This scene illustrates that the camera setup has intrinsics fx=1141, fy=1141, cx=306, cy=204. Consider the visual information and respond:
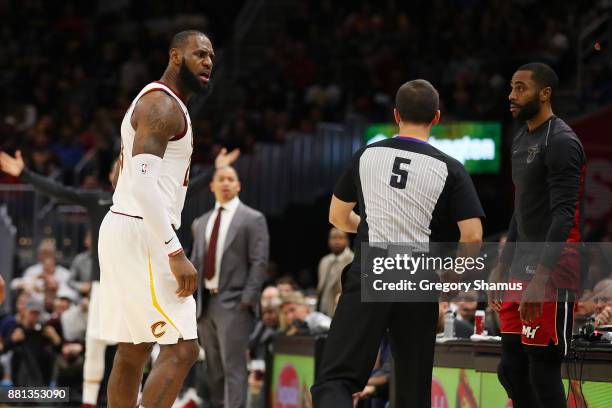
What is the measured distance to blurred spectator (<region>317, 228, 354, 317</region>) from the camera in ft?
37.7

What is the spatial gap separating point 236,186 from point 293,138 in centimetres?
777

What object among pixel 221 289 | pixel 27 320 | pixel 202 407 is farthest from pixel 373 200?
pixel 27 320

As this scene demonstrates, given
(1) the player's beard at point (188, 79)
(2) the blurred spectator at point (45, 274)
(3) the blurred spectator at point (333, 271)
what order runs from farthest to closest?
(2) the blurred spectator at point (45, 274)
(3) the blurred spectator at point (333, 271)
(1) the player's beard at point (188, 79)

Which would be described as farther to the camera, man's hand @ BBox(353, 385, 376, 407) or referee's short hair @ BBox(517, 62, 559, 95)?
man's hand @ BBox(353, 385, 376, 407)

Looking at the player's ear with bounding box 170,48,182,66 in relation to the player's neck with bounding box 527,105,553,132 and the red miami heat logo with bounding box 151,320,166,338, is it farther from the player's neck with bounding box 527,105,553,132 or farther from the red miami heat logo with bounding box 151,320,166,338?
the player's neck with bounding box 527,105,553,132

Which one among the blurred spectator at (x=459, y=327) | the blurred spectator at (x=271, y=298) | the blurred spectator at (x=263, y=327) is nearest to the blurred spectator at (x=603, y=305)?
the blurred spectator at (x=459, y=327)

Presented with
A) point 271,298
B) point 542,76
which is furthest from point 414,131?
point 271,298

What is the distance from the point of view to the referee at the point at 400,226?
5.26m

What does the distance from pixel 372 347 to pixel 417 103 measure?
119cm

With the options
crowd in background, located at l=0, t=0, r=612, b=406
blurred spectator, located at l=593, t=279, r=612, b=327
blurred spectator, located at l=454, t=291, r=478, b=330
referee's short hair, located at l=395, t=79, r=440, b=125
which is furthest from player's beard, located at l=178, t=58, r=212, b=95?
crowd in background, located at l=0, t=0, r=612, b=406

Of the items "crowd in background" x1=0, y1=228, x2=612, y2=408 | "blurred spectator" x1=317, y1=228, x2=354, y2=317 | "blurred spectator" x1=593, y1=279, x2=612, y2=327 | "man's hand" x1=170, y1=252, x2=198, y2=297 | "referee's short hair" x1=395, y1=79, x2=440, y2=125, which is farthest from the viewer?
"blurred spectator" x1=317, y1=228, x2=354, y2=317

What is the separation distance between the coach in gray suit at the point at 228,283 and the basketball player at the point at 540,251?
341 cm

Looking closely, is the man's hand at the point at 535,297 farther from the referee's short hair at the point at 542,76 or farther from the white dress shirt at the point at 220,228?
the white dress shirt at the point at 220,228

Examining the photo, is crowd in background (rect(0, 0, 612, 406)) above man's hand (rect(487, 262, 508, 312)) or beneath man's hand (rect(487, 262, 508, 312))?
above
